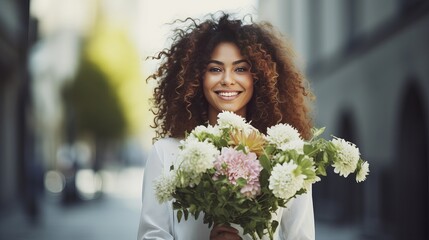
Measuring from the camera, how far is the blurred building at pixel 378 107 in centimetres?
1509

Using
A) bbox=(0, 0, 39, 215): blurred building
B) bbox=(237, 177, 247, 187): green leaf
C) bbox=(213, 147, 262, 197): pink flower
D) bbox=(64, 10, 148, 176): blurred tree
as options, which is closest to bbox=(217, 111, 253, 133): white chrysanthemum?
bbox=(213, 147, 262, 197): pink flower

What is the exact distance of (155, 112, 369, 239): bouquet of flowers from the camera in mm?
2900

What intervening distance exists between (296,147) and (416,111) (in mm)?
13291

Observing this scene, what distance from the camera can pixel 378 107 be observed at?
18.7 metres

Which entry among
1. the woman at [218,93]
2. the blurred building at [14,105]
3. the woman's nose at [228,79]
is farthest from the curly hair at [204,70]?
the blurred building at [14,105]

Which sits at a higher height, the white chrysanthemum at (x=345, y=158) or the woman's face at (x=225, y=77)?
the woman's face at (x=225, y=77)

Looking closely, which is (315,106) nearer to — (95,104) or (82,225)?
(82,225)

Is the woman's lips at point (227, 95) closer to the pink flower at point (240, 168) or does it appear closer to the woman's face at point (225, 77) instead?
the woman's face at point (225, 77)

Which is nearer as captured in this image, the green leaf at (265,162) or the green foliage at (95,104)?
the green leaf at (265,162)

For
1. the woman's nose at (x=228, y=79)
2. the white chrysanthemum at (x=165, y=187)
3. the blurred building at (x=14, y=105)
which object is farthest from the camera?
the blurred building at (x=14, y=105)

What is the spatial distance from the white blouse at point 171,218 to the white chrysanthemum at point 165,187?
0.18 m

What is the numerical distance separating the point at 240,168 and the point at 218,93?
0.57 metres

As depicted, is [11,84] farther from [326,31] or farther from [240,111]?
[240,111]

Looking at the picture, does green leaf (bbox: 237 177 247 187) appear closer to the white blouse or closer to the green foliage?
the white blouse
